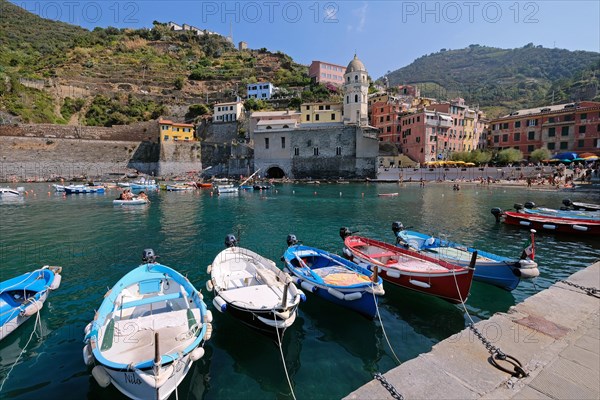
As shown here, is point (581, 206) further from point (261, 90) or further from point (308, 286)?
point (261, 90)

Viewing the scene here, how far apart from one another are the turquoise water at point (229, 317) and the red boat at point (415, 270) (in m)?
0.54

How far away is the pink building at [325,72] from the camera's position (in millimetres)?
84438

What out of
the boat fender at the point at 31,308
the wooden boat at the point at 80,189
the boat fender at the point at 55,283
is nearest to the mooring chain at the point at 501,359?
the boat fender at the point at 31,308

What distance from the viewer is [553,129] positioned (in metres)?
48.5

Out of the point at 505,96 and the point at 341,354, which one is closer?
the point at 341,354

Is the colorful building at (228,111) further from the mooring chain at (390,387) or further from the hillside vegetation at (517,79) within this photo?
the hillside vegetation at (517,79)

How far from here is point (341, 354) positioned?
6.24 metres

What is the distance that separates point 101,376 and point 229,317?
3270mm

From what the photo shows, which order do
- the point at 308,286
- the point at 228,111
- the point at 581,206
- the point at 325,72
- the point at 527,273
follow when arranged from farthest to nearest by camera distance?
the point at 325,72
the point at 228,111
the point at 581,206
the point at 527,273
the point at 308,286

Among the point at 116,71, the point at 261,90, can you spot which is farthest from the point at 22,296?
the point at 116,71

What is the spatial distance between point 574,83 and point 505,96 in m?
21.0

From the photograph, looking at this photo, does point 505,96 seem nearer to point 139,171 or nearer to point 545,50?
point 545,50

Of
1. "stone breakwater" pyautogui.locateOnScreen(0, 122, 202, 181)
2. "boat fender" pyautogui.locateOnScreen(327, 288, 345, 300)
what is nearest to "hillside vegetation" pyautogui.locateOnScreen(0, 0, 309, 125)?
"stone breakwater" pyautogui.locateOnScreen(0, 122, 202, 181)

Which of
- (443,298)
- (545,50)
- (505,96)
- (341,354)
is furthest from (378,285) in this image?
(545,50)
